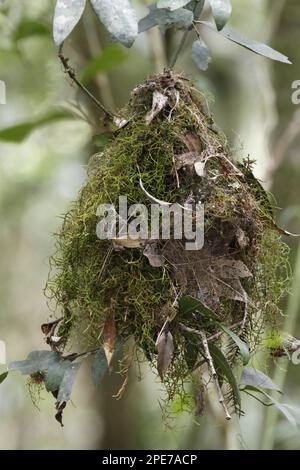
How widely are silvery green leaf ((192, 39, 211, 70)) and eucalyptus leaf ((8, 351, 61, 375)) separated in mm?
591

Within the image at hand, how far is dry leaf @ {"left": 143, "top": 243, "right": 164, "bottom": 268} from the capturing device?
974mm

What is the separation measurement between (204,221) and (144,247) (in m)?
0.10

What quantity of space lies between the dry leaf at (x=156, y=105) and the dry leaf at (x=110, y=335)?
1.04ft

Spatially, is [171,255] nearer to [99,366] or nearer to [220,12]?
[99,366]

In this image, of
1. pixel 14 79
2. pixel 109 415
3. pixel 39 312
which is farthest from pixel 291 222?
pixel 39 312

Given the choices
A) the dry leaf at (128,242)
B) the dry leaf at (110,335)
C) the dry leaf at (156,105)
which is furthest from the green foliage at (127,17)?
the dry leaf at (110,335)

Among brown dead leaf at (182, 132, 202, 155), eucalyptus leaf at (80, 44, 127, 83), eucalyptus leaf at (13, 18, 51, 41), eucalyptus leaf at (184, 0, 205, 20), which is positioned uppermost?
eucalyptus leaf at (13, 18, 51, 41)

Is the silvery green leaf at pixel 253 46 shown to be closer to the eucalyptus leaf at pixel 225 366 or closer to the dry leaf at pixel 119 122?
the dry leaf at pixel 119 122

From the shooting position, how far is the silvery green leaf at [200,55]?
1241mm

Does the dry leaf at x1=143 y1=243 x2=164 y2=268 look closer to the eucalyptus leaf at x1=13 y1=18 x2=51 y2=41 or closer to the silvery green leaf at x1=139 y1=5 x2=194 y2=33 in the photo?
the silvery green leaf at x1=139 y1=5 x2=194 y2=33

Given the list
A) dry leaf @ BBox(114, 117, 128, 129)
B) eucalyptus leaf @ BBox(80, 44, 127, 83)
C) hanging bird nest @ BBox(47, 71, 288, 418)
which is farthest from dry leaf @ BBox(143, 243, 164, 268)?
eucalyptus leaf @ BBox(80, 44, 127, 83)

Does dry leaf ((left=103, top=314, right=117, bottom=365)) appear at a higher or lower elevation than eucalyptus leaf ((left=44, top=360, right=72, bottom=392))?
higher
